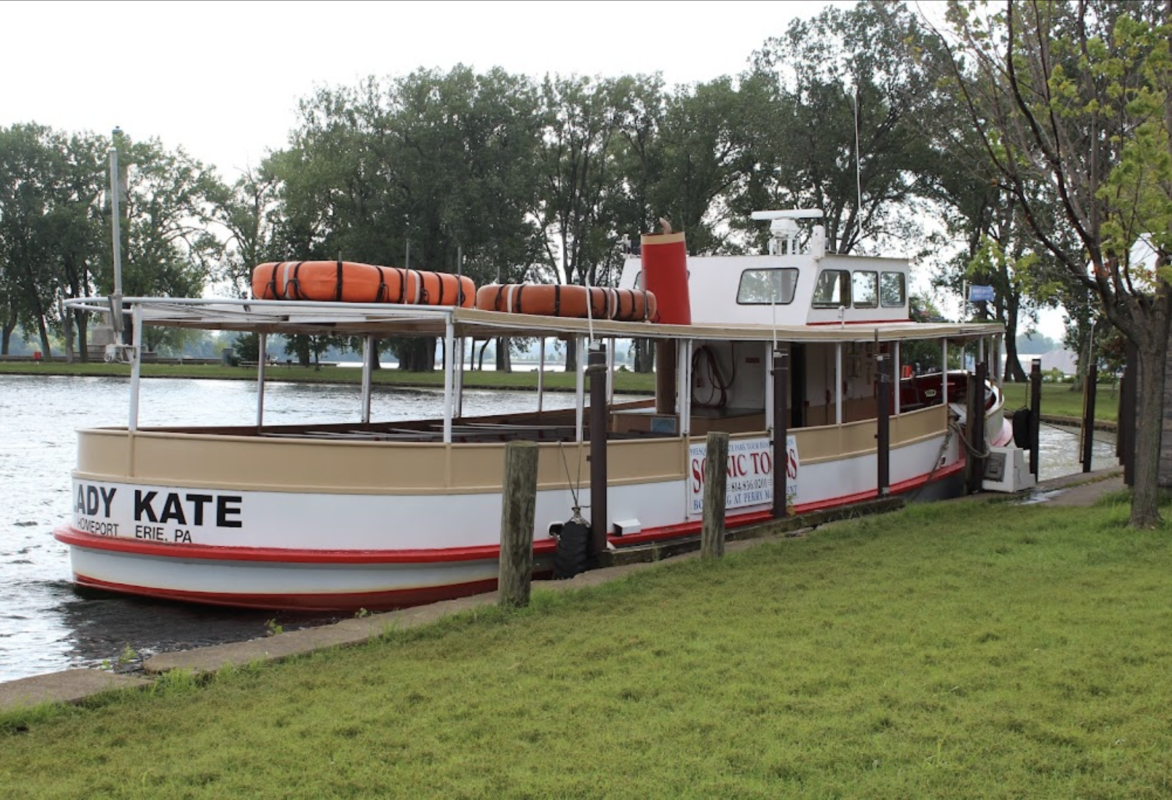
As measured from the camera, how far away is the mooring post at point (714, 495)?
10.8m

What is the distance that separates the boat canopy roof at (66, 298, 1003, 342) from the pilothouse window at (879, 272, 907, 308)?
3807 mm

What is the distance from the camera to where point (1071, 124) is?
1419 centimetres

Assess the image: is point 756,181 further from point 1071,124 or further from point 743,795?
point 743,795

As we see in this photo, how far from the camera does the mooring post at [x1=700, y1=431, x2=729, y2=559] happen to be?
35.4 ft

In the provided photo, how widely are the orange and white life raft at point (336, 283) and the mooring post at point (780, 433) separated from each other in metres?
4.49

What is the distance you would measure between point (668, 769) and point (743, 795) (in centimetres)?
44

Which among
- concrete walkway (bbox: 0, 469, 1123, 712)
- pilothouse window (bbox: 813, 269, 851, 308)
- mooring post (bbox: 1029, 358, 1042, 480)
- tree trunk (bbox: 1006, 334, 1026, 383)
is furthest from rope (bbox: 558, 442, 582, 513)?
tree trunk (bbox: 1006, 334, 1026, 383)

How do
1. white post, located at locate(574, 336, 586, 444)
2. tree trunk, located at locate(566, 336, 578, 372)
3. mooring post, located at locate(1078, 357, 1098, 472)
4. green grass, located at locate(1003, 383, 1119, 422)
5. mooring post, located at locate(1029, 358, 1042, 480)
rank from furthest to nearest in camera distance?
1. green grass, located at locate(1003, 383, 1119, 422)
2. mooring post, located at locate(1078, 357, 1098, 472)
3. mooring post, located at locate(1029, 358, 1042, 480)
4. tree trunk, located at locate(566, 336, 578, 372)
5. white post, located at locate(574, 336, 586, 444)

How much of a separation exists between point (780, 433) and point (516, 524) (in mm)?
5478

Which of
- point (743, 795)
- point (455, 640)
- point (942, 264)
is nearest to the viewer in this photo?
point (743, 795)

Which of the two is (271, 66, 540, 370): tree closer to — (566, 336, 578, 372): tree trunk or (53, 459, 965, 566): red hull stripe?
(566, 336, 578, 372): tree trunk

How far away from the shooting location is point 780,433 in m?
13.6

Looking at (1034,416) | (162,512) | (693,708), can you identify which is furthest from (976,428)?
(693,708)

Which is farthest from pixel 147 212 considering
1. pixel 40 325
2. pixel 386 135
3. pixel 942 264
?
pixel 942 264
